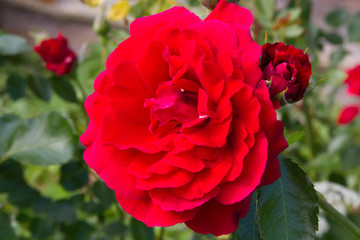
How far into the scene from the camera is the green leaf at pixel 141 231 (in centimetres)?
63

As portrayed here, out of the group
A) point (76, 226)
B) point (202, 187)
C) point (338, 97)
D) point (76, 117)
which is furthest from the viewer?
point (338, 97)

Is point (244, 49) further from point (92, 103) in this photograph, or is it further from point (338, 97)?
point (338, 97)

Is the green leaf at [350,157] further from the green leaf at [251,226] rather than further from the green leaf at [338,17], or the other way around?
the green leaf at [251,226]

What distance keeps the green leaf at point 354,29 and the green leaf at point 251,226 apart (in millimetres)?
603

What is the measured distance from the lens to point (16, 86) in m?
0.70

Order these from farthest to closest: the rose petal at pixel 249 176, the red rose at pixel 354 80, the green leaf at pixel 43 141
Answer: the red rose at pixel 354 80 → the green leaf at pixel 43 141 → the rose petal at pixel 249 176

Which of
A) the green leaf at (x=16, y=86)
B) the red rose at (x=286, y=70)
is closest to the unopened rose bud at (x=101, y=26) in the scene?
the green leaf at (x=16, y=86)

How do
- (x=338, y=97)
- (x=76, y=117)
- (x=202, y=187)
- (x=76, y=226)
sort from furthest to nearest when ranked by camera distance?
(x=338, y=97) → (x=76, y=117) → (x=76, y=226) → (x=202, y=187)

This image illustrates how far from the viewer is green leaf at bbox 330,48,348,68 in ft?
3.13

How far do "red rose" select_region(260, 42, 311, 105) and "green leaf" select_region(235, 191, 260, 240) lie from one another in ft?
0.35

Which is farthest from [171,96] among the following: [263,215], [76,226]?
[76,226]

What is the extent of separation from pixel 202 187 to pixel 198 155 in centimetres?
3

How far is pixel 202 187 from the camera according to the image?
318 millimetres

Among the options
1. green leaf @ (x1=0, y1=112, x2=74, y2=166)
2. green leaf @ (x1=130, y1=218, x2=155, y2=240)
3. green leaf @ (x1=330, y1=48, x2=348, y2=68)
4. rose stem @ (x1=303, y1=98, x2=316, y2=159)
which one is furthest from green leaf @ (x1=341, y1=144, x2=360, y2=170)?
green leaf @ (x1=0, y1=112, x2=74, y2=166)
